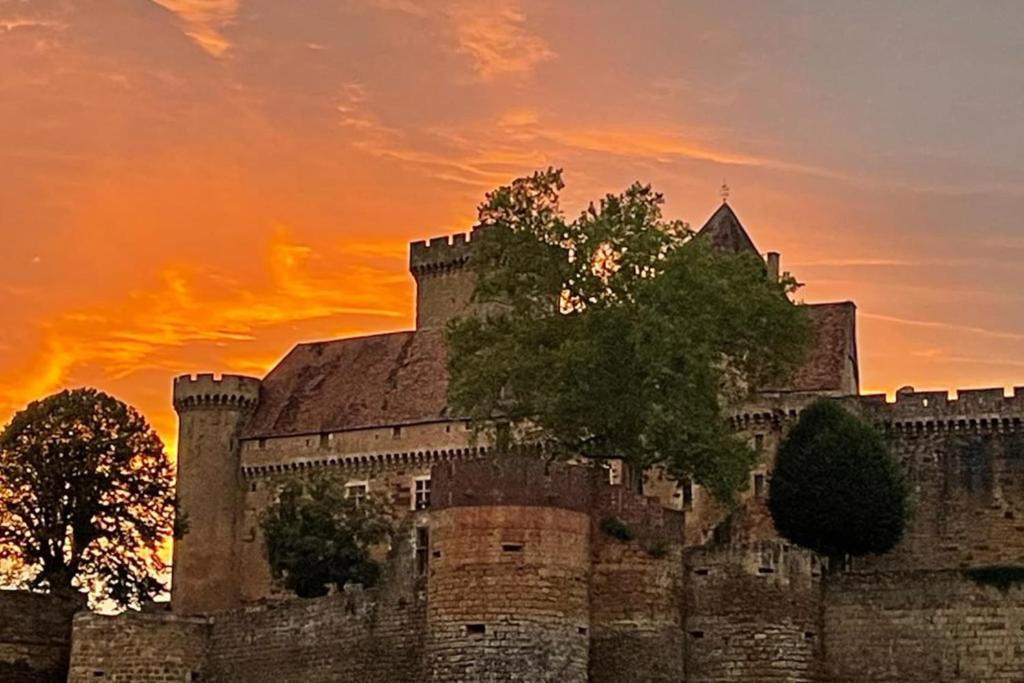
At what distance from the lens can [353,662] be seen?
47.2 meters

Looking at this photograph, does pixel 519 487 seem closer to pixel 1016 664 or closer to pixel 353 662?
pixel 353 662

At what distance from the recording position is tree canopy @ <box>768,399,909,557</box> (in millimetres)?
51188

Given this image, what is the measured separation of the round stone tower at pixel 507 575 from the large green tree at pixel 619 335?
20.9 feet

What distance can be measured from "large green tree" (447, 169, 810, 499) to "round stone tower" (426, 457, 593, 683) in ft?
20.9

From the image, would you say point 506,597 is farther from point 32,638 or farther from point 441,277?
point 441,277

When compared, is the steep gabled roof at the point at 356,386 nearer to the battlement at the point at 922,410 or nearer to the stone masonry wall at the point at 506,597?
the battlement at the point at 922,410

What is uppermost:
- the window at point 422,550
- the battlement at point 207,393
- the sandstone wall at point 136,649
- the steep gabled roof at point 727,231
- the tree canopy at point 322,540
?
the steep gabled roof at point 727,231

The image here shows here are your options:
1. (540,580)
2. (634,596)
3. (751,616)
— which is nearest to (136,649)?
(540,580)

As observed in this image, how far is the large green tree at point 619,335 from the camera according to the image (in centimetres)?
4891

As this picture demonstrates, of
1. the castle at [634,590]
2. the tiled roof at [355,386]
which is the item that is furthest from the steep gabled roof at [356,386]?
the castle at [634,590]

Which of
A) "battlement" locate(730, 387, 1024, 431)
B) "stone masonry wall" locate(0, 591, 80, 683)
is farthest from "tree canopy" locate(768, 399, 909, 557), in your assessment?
"stone masonry wall" locate(0, 591, 80, 683)

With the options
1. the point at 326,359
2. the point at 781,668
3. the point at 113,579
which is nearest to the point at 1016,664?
the point at 781,668

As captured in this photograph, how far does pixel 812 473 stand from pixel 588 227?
315 inches

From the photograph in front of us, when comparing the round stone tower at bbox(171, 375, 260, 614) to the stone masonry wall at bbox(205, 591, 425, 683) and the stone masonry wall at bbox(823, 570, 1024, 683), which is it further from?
the stone masonry wall at bbox(823, 570, 1024, 683)
